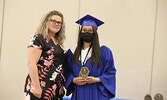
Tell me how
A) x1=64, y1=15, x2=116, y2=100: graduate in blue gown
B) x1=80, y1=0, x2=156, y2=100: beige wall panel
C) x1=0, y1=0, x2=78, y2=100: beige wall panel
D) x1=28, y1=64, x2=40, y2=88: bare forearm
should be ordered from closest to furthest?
1. x1=28, y1=64, x2=40, y2=88: bare forearm
2. x1=64, y1=15, x2=116, y2=100: graduate in blue gown
3. x1=80, y1=0, x2=156, y2=100: beige wall panel
4. x1=0, y1=0, x2=78, y2=100: beige wall panel

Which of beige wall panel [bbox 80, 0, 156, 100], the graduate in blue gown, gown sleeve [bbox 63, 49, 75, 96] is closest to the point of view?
the graduate in blue gown

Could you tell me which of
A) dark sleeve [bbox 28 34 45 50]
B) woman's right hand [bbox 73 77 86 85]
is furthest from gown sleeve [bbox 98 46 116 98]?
dark sleeve [bbox 28 34 45 50]

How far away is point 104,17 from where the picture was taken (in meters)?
4.25

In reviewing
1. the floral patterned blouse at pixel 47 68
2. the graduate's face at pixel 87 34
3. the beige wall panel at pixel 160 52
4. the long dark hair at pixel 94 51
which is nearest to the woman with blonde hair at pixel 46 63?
the floral patterned blouse at pixel 47 68

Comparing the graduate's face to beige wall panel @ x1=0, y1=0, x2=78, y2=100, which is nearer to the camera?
the graduate's face

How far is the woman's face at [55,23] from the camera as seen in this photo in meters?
2.43

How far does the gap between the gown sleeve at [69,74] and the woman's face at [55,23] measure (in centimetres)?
36

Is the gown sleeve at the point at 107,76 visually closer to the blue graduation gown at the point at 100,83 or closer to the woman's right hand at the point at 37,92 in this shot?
the blue graduation gown at the point at 100,83

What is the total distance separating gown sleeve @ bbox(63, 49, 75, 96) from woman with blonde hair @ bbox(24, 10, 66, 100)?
0.31ft

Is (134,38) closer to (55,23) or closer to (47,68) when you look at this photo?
(55,23)

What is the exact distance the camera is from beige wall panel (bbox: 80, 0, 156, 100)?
4.22m

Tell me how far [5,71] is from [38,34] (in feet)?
8.61

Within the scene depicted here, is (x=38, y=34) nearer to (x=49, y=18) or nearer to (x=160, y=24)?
(x=49, y=18)

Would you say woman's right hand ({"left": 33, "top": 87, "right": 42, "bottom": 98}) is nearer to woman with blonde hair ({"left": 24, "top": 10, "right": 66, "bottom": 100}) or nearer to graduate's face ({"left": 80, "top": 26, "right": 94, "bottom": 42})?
woman with blonde hair ({"left": 24, "top": 10, "right": 66, "bottom": 100})
